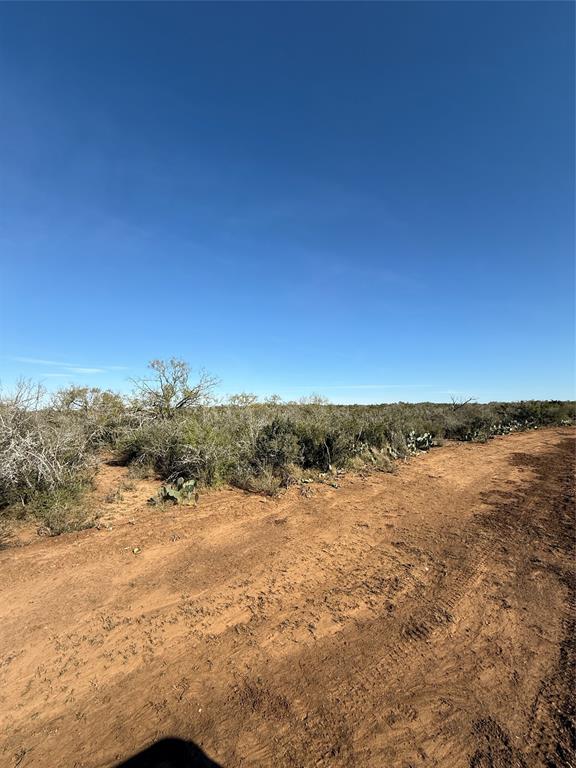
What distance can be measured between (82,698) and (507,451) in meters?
14.7

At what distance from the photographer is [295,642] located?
3416 millimetres

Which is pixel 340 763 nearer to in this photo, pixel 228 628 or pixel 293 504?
pixel 228 628

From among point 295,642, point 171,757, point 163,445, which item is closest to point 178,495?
point 163,445

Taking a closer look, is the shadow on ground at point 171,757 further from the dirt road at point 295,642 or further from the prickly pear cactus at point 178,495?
the prickly pear cactus at point 178,495

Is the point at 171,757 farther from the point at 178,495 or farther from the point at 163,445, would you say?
the point at 163,445

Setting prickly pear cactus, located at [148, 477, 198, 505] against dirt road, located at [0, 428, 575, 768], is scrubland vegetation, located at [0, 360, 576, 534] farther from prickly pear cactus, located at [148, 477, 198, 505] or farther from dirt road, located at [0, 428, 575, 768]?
dirt road, located at [0, 428, 575, 768]

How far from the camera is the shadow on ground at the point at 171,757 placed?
228 cm

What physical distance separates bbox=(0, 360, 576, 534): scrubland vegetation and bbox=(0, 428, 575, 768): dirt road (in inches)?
73.3

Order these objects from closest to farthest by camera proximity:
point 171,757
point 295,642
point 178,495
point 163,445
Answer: point 171,757
point 295,642
point 178,495
point 163,445

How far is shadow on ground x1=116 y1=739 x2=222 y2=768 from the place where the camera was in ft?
7.49

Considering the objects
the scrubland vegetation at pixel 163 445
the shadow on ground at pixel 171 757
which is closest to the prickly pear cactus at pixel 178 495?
the scrubland vegetation at pixel 163 445

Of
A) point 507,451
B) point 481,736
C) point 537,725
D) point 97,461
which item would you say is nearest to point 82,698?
point 481,736

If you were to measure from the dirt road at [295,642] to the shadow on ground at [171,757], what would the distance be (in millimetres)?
59

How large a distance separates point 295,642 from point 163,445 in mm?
7328
